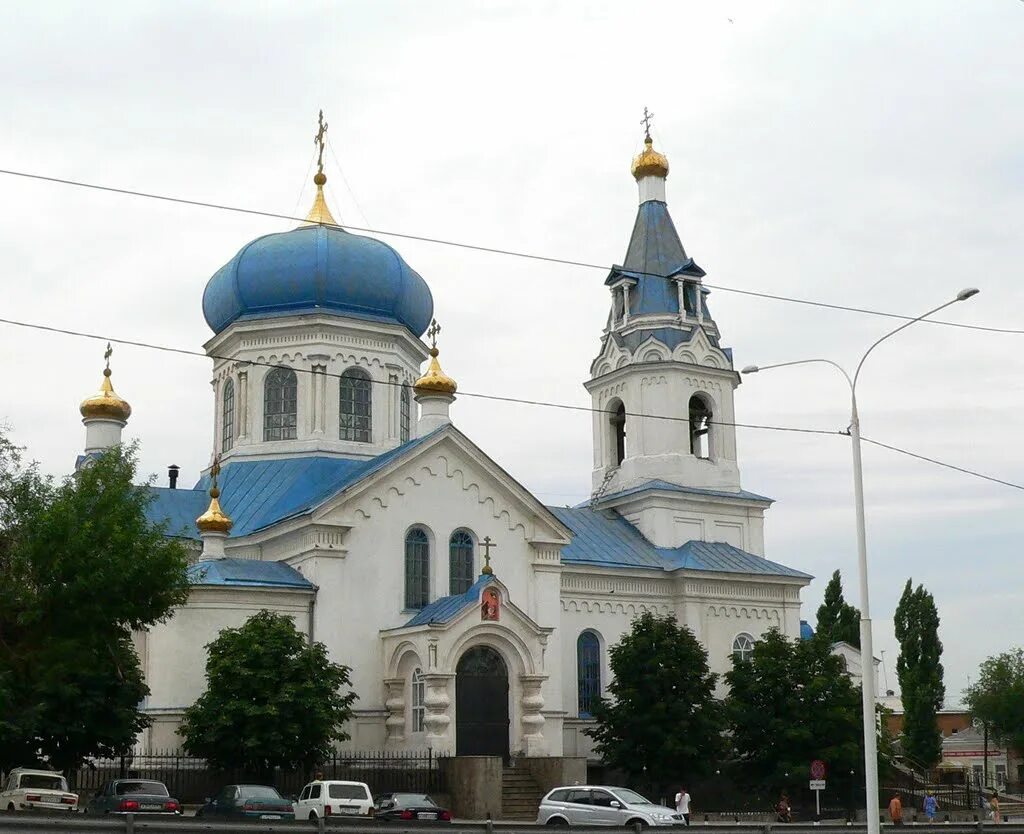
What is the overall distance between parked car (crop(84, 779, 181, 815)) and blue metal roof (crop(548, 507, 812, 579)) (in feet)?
53.4

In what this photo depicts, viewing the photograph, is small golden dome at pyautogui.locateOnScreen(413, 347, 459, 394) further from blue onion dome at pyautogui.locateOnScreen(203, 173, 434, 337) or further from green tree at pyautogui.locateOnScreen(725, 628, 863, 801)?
green tree at pyautogui.locateOnScreen(725, 628, 863, 801)

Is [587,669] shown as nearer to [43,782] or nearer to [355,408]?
[355,408]

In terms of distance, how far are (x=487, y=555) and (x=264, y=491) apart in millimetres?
7242

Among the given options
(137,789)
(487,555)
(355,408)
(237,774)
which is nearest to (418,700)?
(487,555)

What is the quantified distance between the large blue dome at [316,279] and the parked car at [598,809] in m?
17.6

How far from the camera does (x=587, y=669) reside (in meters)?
40.2

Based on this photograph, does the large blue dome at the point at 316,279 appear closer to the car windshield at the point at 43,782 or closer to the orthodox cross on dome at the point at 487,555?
the orthodox cross on dome at the point at 487,555

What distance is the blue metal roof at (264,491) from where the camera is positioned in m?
37.3

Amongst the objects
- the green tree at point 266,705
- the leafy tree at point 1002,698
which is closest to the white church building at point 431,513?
the green tree at point 266,705

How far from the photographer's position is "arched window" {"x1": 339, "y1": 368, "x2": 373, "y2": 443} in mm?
40562

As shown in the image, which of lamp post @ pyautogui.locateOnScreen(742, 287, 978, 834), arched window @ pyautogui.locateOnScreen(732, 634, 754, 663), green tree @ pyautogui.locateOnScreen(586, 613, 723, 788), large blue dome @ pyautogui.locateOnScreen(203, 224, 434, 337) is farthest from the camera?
arched window @ pyautogui.locateOnScreen(732, 634, 754, 663)

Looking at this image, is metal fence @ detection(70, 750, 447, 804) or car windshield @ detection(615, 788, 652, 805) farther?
metal fence @ detection(70, 750, 447, 804)

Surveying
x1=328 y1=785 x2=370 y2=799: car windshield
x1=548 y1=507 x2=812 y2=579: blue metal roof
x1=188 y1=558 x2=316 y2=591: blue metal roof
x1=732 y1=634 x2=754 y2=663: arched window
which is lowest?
x1=328 y1=785 x2=370 y2=799: car windshield

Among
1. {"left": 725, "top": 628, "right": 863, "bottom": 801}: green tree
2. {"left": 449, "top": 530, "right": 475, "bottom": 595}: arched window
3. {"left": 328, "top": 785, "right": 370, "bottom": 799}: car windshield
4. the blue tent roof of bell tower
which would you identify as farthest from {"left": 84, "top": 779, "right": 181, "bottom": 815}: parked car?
the blue tent roof of bell tower
